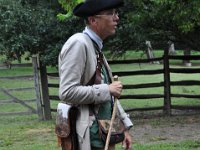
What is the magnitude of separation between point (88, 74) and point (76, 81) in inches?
4.8

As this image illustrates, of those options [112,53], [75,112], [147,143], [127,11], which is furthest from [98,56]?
[112,53]

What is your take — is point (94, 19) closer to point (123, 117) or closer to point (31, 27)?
point (123, 117)

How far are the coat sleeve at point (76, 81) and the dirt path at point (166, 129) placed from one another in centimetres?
549

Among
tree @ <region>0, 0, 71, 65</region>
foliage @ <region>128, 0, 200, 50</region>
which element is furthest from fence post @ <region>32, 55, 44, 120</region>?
foliage @ <region>128, 0, 200, 50</region>

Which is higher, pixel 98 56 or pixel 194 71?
pixel 98 56

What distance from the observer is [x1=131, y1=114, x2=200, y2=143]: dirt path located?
8.78 meters

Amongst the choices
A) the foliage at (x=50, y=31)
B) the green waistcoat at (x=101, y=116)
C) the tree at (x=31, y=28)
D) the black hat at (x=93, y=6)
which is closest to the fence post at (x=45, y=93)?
the foliage at (x=50, y=31)

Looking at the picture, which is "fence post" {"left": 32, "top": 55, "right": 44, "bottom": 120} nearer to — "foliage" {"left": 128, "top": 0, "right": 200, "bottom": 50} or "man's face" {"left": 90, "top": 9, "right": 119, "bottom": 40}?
"foliage" {"left": 128, "top": 0, "right": 200, "bottom": 50}

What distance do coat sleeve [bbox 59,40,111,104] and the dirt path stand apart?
5490 mm

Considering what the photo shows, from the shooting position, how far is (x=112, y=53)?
12750mm

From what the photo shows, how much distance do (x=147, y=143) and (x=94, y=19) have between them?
531 cm

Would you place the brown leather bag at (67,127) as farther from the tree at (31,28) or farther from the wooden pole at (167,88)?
the wooden pole at (167,88)

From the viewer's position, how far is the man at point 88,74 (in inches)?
122

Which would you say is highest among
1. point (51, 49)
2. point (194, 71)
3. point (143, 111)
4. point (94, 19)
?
point (94, 19)
